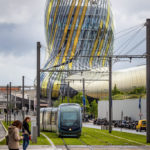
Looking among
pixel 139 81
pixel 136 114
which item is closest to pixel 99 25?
pixel 139 81

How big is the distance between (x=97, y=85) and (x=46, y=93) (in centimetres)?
1648

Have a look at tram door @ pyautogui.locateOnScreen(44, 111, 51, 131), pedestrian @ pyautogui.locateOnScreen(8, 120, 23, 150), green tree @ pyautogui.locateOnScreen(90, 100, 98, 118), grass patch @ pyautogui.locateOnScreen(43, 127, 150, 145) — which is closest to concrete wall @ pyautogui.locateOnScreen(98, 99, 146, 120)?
tram door @ pyautogui.locateOnScreen(44, 111, 51, 131)

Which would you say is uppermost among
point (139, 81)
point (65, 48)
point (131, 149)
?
point (65, 48)

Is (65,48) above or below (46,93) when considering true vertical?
above

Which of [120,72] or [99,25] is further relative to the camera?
[99,25]

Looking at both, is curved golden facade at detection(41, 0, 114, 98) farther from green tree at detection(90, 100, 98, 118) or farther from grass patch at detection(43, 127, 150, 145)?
grass patch at detection(43, 127, 150, 145)

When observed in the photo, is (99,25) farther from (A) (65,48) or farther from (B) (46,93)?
(B) (46,93)

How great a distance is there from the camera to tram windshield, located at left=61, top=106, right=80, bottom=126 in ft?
119

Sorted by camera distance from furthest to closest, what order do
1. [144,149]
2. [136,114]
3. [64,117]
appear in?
[136,114] < [64,117] < [144,149]

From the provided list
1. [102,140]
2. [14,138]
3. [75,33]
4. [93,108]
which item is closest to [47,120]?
[102,140]

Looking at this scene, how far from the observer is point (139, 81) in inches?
4323

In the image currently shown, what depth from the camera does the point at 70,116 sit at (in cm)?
3644

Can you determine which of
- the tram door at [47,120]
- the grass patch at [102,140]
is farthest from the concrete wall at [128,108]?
the grass patch at [102,140]

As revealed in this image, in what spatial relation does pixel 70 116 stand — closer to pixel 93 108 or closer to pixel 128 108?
pixel 128 108
